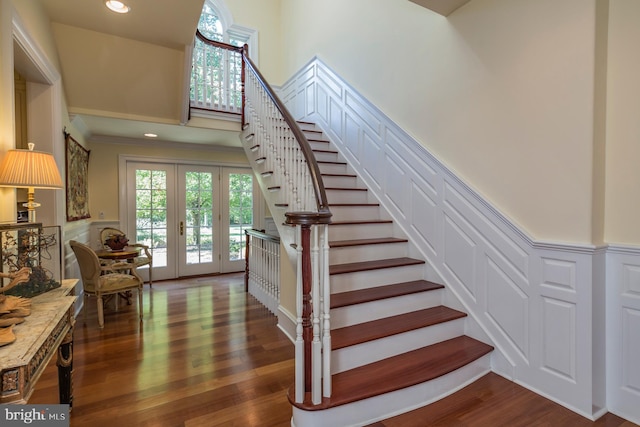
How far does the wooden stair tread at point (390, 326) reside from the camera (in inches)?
78.1

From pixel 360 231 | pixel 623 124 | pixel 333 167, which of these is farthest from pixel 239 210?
pixel 623 124

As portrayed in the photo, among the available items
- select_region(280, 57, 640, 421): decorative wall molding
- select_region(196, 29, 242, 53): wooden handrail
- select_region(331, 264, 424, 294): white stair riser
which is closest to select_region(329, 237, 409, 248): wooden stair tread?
select_region(280, 57, 640, 421): decorative wall molding

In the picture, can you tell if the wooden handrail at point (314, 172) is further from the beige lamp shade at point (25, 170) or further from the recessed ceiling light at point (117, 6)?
the beige lamp shade at point (25, 170)

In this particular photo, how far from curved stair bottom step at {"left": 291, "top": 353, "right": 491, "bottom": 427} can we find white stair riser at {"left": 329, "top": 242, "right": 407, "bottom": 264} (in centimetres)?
110

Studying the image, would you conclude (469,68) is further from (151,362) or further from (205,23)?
(205,23)

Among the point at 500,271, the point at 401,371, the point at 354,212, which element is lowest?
the point at 401,371

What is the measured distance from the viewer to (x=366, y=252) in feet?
9.30

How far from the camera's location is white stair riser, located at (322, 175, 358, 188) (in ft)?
11.6

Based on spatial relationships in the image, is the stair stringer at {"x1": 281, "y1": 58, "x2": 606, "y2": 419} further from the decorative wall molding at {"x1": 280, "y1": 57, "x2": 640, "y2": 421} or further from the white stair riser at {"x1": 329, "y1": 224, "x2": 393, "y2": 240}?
the white stair riser at {"x1": 329, "y1": 224, "x2": 393, "y2": 240}

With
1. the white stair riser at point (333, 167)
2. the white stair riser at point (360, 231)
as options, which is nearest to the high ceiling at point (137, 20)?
the white stair riser at point (333, 167)

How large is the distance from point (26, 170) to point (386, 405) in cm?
249

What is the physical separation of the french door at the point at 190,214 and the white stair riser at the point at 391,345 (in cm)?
429

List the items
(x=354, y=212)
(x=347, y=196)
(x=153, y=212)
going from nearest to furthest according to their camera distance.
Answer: (x=354, y=212) → (x=347, y=196) → (x=153, y=212)

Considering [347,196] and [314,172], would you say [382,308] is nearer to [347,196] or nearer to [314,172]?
[314,172]
